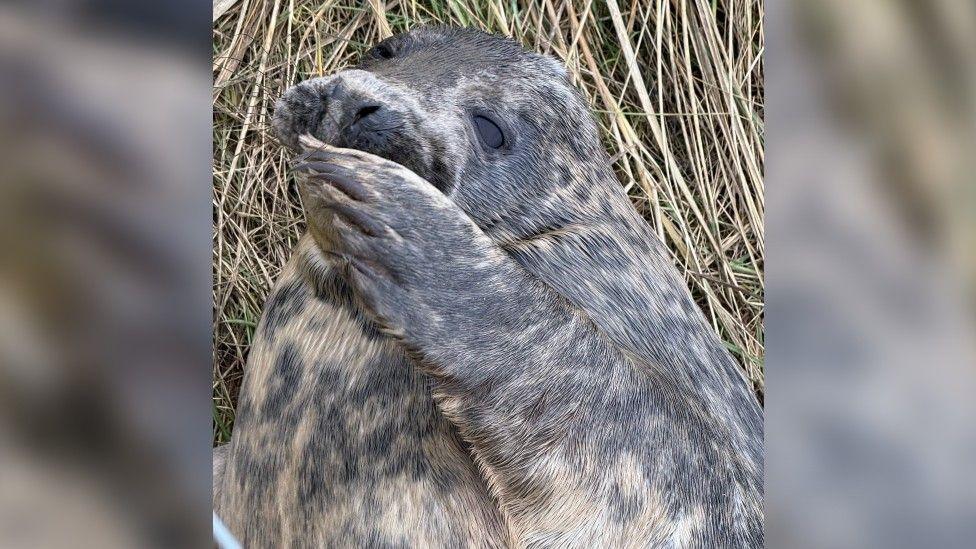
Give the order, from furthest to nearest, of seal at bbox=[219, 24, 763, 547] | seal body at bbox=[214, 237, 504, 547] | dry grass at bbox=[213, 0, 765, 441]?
dry grass at bbox=[213, 0, 765, 441] → seal body at bbox=[214, 237, 504, 547] → seal at bbox=[219, 24, 763, 547]

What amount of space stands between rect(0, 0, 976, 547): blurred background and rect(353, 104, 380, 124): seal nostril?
49.8 inches

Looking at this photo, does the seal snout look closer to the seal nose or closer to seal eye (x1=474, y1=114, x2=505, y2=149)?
the seal nose

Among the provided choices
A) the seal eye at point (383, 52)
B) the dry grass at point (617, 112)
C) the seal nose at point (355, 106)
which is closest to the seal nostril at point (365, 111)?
the seal nose at point (355, 106)

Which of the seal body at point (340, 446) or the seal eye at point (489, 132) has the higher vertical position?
the seal eye at point (489, 132)

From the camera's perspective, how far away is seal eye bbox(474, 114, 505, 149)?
1853 mm

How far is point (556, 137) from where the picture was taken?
1.97m

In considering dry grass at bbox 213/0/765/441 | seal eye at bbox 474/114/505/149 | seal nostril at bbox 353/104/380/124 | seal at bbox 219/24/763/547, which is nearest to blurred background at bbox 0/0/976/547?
seal at bbox 219/24/763/547

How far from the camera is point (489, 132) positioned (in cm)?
187
